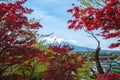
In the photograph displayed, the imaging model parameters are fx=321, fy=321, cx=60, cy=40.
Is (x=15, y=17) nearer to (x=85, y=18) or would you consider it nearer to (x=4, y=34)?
(x=4, y=34)

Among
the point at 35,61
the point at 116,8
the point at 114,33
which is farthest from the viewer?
the point at 35,61

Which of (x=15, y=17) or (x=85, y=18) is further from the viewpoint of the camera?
(x=15, y=17)

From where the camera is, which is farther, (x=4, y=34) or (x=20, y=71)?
(x=20, y=71)

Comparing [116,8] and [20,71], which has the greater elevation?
[116,8]

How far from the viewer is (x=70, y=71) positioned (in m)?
11.5

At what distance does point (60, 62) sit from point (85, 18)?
14.3 feet

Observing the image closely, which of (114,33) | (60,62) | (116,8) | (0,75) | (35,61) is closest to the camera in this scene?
(116,8)

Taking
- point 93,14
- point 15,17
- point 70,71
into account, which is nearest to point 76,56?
→ point 70,71

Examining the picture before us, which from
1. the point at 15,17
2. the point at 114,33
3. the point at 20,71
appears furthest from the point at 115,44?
the point at 20,71

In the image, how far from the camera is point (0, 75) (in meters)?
8.73

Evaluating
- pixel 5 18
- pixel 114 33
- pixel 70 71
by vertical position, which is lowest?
pixel 70 71

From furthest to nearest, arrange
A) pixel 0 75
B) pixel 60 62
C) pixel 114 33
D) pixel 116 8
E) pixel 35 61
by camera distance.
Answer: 1. pixel 35 61
2. pixel 60 62
3. pixel 0 75
4. pixel 114 33
5. pixel 116 8

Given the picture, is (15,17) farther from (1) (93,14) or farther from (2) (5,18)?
(1) (93,14)

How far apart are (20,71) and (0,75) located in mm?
3471
